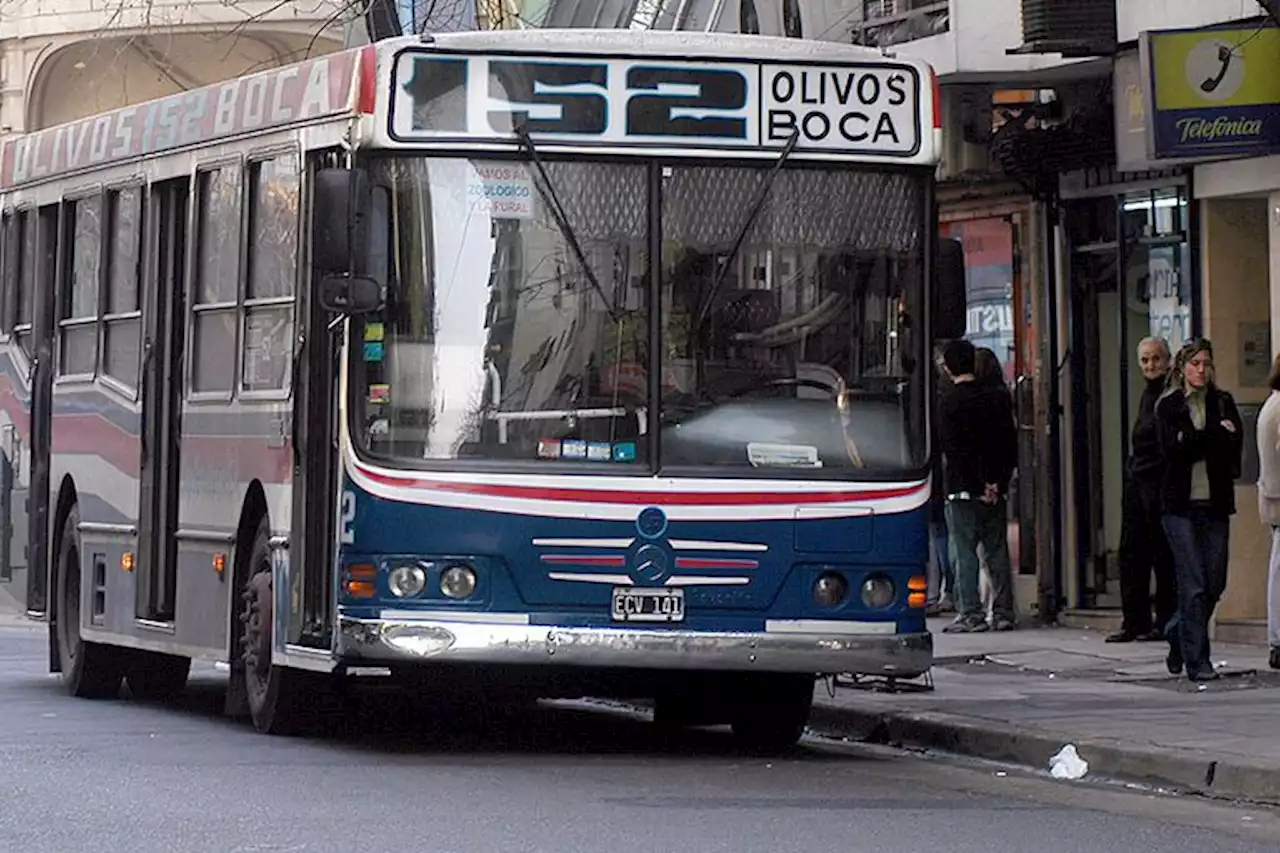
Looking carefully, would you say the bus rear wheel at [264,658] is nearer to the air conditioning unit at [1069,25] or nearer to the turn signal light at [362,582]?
the turn signal light at [362,582]

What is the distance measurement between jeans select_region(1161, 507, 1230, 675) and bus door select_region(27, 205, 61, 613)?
20.7 feet

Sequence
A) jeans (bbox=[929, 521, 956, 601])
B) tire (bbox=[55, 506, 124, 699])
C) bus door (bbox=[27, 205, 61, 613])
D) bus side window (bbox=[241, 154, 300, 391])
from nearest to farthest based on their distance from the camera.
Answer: bus side window (bbox=[241, 154, 300, 391]), tire (bbox=[55, 506, 124, 699]), bus door (bbox=[27, 205, 61, 613]), jeans (bbox=[929, 521, 956, 601])

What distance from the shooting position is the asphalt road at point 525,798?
10773 mm

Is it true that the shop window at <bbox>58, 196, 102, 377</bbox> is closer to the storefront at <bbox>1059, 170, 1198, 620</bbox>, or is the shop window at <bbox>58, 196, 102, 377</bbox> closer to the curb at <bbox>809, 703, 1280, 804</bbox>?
the curb at <bbox>809, 703, 1280, 804</bbox>

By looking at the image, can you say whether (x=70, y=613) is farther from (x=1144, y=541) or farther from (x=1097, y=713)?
(x=1144, y=541)

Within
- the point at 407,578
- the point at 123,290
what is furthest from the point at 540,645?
the point at 123,290

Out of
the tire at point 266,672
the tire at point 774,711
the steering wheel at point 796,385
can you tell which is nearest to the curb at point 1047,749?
the tire at point 774,711

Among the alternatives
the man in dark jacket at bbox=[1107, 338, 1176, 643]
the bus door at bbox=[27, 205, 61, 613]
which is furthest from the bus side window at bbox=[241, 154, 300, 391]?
the man in dark jacket at bbox=[1107, 338, 1176, 643]

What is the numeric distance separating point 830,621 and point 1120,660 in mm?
5632

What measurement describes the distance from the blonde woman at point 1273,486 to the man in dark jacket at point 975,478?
3722 millimetres

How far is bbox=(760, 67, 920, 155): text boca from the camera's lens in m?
13.9

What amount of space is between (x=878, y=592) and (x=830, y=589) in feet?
0.75

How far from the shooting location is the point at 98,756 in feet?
45.1

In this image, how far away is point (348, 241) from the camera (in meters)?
13.3
